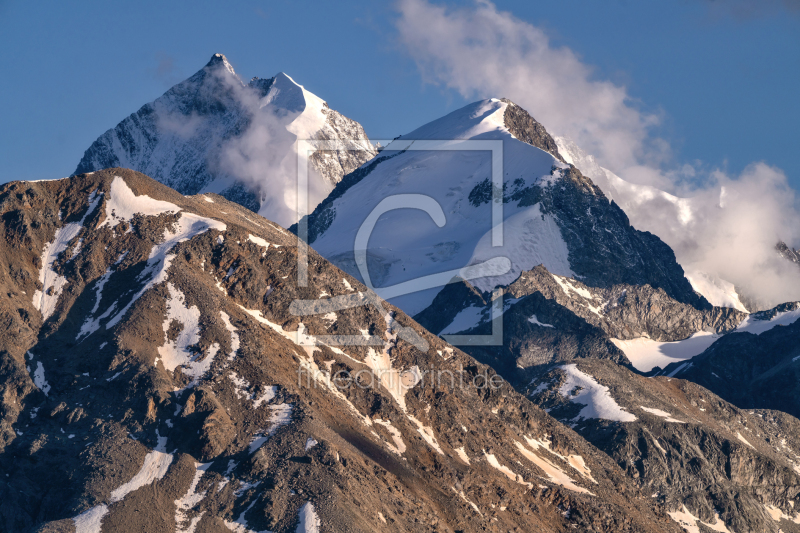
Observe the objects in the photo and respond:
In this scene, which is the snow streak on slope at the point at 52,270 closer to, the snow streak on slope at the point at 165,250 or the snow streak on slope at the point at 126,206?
the snow streak on slope at the point at 126,206

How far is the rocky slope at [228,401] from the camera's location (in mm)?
127125

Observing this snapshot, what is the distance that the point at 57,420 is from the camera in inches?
5359

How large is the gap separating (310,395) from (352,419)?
6794mm

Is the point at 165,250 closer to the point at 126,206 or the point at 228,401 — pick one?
the point at 126,206

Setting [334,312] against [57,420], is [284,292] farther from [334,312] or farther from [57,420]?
[57,420]

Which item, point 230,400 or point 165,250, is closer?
point 230,400

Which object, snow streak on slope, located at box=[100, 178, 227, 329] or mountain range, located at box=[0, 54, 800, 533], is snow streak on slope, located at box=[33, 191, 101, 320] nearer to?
mountain range, located at box=[0, 54, 800, 533]

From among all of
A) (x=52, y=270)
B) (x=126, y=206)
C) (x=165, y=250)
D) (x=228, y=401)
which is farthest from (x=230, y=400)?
(x=126, y=206)

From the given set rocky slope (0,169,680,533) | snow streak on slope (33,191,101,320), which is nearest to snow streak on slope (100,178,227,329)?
rocky slope (0,169,680,533)

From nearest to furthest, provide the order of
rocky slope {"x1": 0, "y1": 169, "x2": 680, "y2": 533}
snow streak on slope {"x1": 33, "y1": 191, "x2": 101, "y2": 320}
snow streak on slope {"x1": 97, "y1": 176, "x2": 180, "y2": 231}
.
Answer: rocky slope {"x1": 0, "y1": 169, "x2": 680, "y2": 533}, snow streak on slope {"x1": 33, "y1": 191, "x2": 101, "y2": 320}, snow streak on slope {"x1": 97, "y1": 176, "x2": 180, "y2": 231}

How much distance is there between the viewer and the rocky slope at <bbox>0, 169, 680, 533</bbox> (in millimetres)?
127125

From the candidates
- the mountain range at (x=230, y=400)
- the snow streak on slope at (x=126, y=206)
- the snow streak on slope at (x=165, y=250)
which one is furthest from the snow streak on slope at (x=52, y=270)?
the snow streak on slope at (x=165, y=250)

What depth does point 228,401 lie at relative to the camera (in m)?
142

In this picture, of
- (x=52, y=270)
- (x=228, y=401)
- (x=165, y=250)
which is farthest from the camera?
(x=165, y=250)
